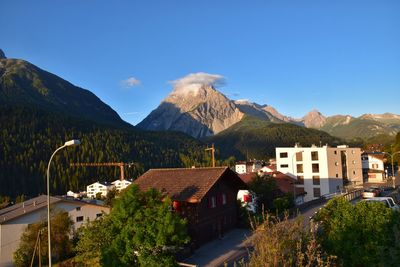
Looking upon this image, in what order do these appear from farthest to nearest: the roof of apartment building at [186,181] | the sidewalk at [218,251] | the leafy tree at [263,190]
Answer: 1. the leafy tree at [263,190]
2. the roof of apartment building at [186,181]
3. the sidewalk at [218,251]

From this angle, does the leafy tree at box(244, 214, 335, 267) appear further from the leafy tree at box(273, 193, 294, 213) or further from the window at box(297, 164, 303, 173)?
the window at box(297, 164, 303, 173)

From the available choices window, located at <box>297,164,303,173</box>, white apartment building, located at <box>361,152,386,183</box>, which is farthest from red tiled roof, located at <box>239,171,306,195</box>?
white apartment building, located at <box>361,152,386,183</box>

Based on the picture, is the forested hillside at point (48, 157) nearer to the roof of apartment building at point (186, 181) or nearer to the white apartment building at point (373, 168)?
the white apartment building at point (373, 168)

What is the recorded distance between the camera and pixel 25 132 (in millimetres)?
182125

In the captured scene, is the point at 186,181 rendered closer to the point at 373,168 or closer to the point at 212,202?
the point at 212,202

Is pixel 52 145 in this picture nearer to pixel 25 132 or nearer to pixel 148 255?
pixel 25 132

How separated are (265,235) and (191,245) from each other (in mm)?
18953

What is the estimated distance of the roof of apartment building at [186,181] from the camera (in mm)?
30328

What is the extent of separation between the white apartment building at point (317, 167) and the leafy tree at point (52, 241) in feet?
151

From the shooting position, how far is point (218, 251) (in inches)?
1112

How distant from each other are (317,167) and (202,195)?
4950 cm

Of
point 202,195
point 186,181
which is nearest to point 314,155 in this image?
point 186,181

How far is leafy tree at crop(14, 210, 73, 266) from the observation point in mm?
34844

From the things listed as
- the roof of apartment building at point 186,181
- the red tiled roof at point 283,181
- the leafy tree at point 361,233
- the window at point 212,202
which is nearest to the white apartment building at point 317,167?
the red tiled roof at point 283,181
